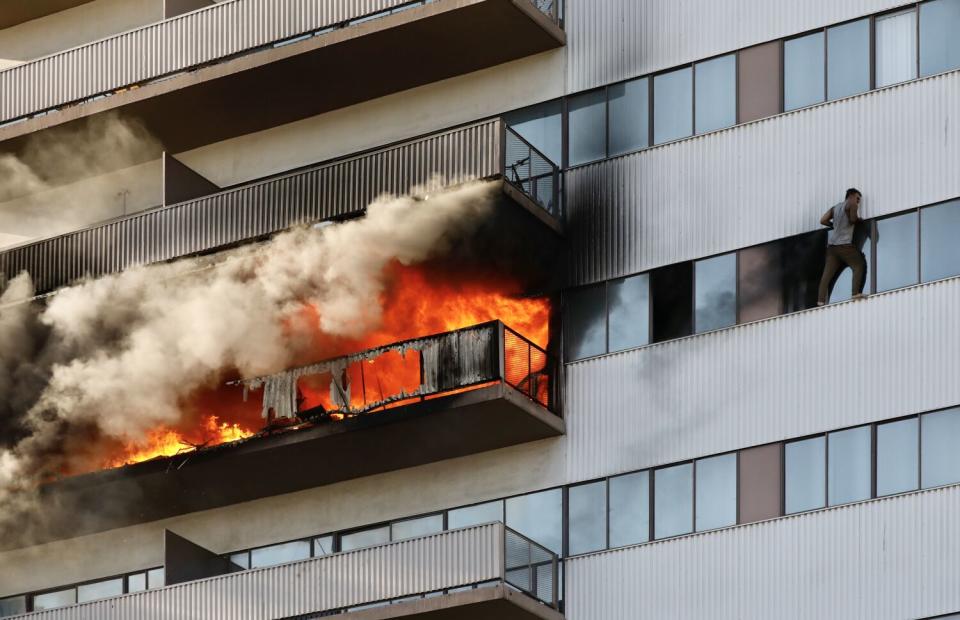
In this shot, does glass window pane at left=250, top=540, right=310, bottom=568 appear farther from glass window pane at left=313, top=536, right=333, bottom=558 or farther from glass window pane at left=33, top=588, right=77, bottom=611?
glass window pane at left=33, top=588, right=77, bottom=611

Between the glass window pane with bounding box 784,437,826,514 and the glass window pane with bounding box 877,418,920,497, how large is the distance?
105 centimetres

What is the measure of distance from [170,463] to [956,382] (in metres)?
15.1

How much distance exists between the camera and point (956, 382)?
3500cm

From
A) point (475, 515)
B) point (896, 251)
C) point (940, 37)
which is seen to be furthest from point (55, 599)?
point (940, 37)

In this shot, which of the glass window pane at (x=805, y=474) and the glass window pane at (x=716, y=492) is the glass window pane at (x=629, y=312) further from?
the glass window pane at (x=805, y=474)

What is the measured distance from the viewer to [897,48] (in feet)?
123

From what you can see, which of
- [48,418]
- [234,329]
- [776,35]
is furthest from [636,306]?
[48,418]

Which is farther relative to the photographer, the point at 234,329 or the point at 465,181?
the point at 234,329

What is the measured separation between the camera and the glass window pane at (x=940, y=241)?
36.0 metres

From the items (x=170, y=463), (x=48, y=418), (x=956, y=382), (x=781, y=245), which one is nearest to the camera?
(x=956, y=382)

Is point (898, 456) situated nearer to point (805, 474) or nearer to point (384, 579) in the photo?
point (805, 474)

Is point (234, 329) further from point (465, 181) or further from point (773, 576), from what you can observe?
point (773, 576)

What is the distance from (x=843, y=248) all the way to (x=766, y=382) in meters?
2.68

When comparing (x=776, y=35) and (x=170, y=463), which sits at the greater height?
(x=776, y=35)
